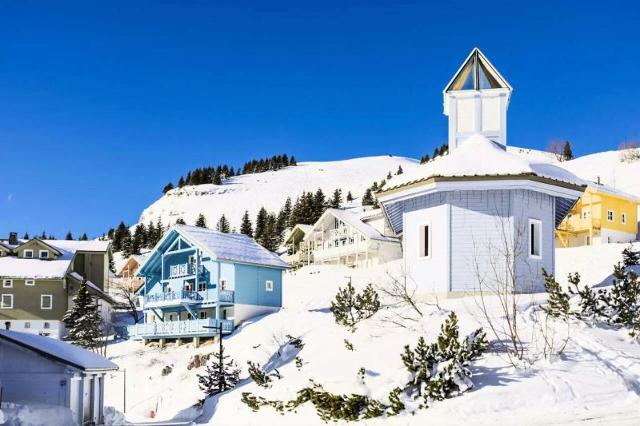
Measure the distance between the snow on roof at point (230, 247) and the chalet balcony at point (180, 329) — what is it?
395 centimetres

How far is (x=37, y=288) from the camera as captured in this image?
53531 millimetres

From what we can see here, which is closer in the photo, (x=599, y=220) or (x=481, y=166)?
(x=481, y=166)

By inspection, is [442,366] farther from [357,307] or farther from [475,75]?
[475,75]

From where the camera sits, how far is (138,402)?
113ft

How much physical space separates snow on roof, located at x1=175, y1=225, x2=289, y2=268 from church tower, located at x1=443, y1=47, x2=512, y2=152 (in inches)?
783

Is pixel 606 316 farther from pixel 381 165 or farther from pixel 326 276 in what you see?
pixel 381 165

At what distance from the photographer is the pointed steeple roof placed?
26578 mm

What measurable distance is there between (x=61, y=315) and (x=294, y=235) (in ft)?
102

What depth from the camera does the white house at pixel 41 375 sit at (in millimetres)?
21734

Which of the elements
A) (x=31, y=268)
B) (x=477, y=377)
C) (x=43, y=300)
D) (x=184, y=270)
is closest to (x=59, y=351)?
(x=477, y=377)

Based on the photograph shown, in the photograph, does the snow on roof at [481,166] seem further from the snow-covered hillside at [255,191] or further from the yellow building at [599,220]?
the snow-covered hillside at [255,191]

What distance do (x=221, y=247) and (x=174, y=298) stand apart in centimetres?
409

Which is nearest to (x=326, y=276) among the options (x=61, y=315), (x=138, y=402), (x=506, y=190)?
(x=61, y=315)

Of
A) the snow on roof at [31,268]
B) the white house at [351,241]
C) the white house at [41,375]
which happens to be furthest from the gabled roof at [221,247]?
the white house at [41,375]
